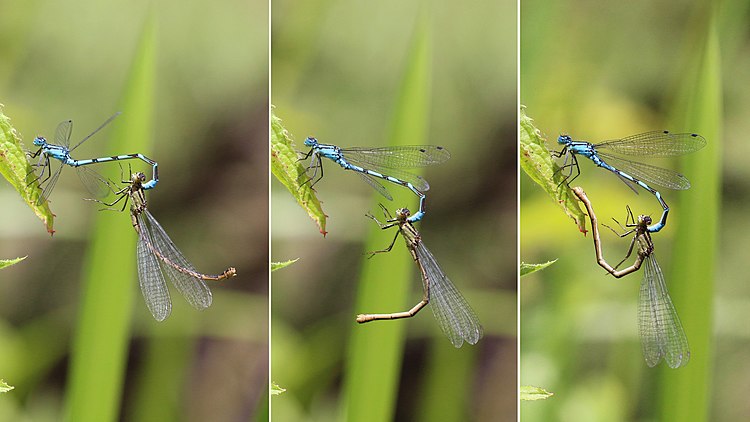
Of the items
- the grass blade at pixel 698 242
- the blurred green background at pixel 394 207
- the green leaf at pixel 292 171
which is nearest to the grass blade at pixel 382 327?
the blurred green background at pixel 394 207

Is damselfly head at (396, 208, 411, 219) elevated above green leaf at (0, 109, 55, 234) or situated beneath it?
situated beneath

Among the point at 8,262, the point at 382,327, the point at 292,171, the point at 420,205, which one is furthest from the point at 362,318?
the point at 8,262

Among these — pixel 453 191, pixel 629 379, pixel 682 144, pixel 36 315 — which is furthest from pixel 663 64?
pixel 36 315

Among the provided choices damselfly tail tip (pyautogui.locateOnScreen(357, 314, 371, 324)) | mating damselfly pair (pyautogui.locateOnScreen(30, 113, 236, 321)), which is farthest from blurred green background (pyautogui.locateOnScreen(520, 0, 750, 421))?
mating damselfly pair (pyautogui.locateOnScreen(30, 113, 236, 321))

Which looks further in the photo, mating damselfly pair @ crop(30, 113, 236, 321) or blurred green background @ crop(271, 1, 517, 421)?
blurred green background @ crop(271, 1, 517, 421)

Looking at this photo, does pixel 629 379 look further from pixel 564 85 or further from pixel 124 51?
pixel 124 51

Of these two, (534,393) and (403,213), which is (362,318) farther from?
(534,393)

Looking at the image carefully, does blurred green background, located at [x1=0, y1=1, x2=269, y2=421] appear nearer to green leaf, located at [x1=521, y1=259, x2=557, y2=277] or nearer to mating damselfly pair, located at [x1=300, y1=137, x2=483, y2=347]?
mating damselfly pair, located at [x1=300, y1=137, x2=483, y2=347]
